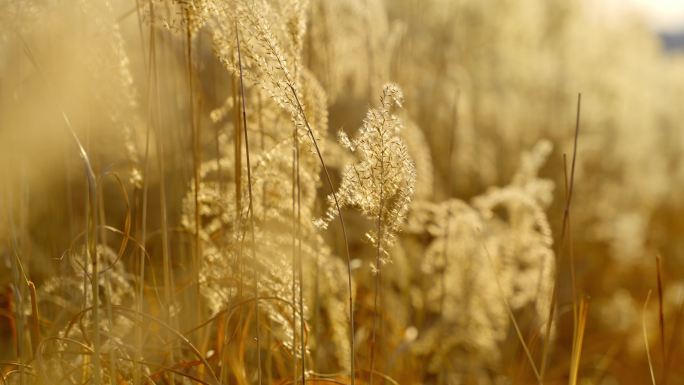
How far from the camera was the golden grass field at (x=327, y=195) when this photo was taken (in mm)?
898

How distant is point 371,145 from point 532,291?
1.63 metres

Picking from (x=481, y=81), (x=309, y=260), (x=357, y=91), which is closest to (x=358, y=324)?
(x=309, y=260)

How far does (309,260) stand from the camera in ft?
5.01

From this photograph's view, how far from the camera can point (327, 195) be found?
856 mm

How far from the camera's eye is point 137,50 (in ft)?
6.75

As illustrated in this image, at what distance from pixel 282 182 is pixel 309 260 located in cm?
36

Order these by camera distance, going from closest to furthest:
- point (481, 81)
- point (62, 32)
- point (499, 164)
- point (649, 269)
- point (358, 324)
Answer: point (62, 32) → point (358, 324) → point (649, 269) → point (499, 164) → point (481, 81)

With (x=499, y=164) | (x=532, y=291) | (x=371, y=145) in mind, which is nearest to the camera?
(x=371, y=145)

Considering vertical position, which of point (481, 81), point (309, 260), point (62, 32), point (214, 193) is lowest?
point (309, 260)

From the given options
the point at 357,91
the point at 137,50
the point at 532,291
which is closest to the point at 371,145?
the point at 357,91

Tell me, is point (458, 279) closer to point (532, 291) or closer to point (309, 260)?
point (532, 291)

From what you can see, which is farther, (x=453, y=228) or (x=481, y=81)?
(x=481, y=81)

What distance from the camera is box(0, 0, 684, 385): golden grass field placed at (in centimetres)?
90

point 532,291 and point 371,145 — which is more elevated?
point 371,145
